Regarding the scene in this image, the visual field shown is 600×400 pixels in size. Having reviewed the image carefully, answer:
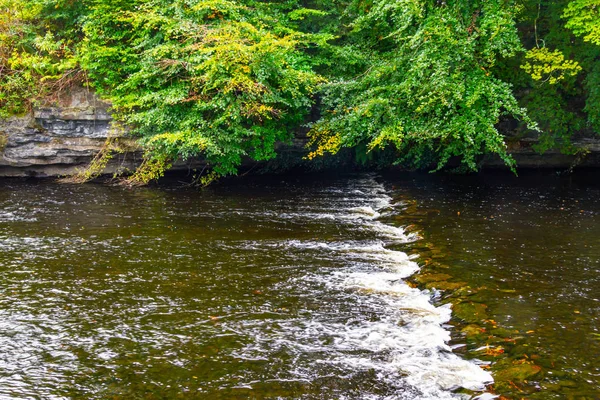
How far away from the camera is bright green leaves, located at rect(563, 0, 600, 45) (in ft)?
49.9

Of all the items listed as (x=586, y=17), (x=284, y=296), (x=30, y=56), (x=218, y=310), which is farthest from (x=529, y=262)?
(x=30, y=56)

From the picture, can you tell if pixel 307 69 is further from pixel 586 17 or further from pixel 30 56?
pixel 30 56

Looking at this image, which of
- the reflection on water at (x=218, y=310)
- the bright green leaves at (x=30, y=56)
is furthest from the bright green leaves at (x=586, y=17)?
the bright green leaves at (x=30, y=56)

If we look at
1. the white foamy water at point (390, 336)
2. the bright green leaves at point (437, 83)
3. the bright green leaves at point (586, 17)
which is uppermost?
the bright green leaves at point (586, 17)

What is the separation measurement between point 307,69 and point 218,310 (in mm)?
10751

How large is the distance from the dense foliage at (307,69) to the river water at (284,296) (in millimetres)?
2314

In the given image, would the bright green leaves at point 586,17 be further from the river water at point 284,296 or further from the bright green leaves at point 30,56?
the bright green leaves at point 30,56

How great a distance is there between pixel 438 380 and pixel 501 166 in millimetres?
18406

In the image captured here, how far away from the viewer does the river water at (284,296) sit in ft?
21.3

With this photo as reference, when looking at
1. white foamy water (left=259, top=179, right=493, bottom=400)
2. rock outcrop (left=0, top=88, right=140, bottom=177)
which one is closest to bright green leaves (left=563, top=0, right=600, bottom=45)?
white foamy water (left=259, top=179, right=493, bottom=400)

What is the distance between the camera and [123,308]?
8.56 metres

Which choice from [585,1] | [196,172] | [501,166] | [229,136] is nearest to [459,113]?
[585,1]

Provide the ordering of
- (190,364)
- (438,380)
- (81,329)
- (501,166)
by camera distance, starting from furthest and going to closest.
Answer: (501,166)
(81,329)
(190,364)
(438,380)

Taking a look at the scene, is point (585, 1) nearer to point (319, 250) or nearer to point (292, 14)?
point (292, 14)
